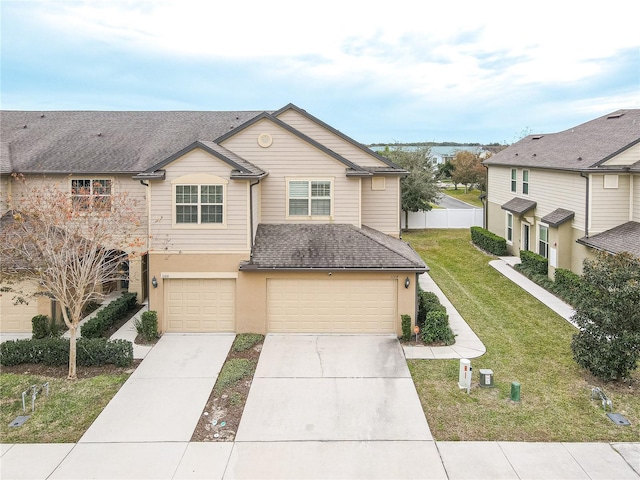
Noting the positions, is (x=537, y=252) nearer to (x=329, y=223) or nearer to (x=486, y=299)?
(x=486, y=299)

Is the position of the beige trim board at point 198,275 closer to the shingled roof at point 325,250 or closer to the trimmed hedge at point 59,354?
the shingled roof at point 325,250

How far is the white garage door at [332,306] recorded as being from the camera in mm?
15211

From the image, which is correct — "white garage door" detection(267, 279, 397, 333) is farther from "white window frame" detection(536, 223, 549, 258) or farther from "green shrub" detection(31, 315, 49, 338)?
"white window frame" detection(536, 223, 549, 258)

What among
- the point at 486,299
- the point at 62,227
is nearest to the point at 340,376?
the point at 62,227

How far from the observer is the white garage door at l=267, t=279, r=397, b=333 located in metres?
15.2

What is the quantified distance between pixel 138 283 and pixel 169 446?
11109mm

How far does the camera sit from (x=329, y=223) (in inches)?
680

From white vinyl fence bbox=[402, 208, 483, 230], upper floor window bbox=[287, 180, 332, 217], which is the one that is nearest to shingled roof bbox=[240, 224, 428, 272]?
upper floor window bbox=[287, 180, 332, 217]

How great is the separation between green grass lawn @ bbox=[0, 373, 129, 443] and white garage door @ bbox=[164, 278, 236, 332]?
137 inches

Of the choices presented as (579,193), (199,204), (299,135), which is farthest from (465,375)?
(579,193)

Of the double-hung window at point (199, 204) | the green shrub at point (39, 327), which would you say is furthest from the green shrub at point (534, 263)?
the green shrub at point (39, 327)

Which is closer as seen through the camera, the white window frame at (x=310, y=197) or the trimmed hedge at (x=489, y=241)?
the white window frame at (x=310, y=197)

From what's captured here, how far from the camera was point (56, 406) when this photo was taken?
10.4 meters

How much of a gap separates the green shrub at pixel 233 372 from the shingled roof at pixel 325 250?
10.2ft
